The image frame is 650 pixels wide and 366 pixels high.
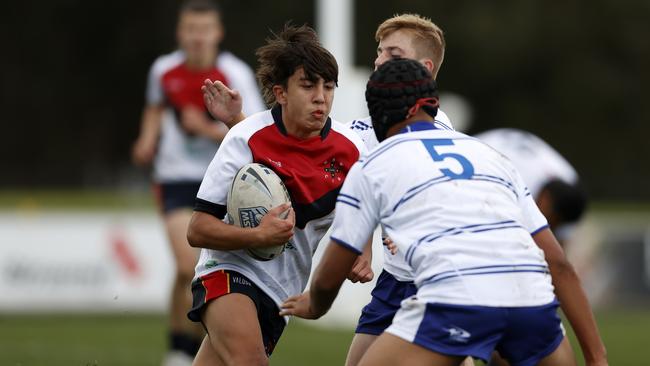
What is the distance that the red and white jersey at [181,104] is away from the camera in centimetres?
991

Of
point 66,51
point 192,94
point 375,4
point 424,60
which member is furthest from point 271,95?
point 66,51

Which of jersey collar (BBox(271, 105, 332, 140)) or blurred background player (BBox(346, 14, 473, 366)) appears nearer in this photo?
jersey collar (BBox(271, 105, 332, 140))

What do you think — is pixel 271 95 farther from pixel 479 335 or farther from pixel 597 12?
pixel 597 12

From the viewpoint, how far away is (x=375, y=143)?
6.45 m

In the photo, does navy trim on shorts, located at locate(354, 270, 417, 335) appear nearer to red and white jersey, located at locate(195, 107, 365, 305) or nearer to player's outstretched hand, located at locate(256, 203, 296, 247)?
red and white jersey, located at locate(195, 107, 365, 305)

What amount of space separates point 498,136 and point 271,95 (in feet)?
9.90

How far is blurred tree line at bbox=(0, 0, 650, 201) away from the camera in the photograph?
42.3 meters

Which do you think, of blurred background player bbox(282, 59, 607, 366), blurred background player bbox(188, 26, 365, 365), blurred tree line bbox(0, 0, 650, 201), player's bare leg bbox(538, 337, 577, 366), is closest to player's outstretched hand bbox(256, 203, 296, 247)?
blurred background player bbox(188, 26, 365, 365)

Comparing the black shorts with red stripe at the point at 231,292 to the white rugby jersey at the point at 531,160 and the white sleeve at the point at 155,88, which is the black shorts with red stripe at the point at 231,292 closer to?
the white rugby jersey at the point at 531,160

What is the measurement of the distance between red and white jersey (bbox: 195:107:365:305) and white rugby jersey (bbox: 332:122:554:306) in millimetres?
993

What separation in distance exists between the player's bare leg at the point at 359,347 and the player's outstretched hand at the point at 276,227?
0.73 meters

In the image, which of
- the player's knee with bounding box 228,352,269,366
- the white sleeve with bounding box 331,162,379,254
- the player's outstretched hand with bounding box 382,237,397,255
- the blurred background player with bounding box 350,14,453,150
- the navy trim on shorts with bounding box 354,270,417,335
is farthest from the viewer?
the blurred background player with bounding box 350,14,453,150

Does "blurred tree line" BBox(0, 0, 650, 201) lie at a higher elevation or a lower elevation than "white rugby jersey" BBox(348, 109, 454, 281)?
lower

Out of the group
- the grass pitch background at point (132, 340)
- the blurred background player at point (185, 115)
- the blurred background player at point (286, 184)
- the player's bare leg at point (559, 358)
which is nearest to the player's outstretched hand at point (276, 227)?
the blurred background player at point (286, 184)
